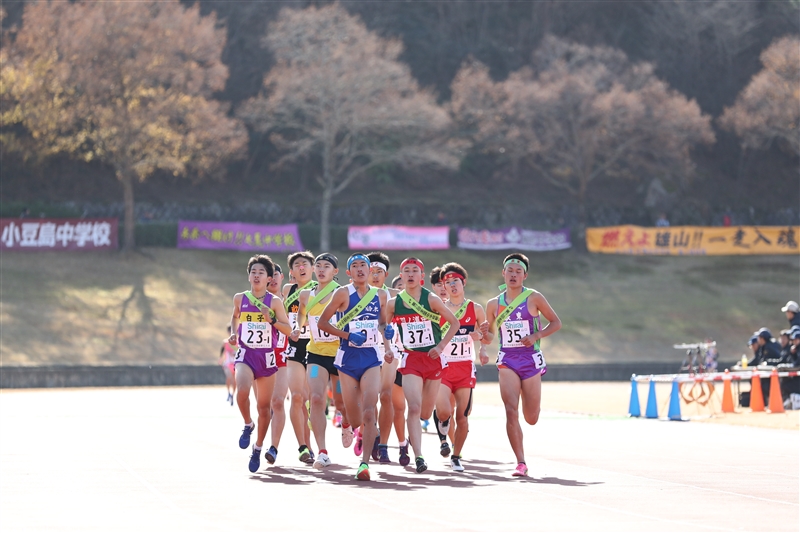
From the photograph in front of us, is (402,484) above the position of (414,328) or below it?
below

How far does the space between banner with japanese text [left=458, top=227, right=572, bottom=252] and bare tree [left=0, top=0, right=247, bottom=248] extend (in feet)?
41.5

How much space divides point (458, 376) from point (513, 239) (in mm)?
45829

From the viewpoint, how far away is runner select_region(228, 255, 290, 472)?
13.0 metres

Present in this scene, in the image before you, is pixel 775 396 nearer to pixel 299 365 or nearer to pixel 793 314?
pixel 793 314

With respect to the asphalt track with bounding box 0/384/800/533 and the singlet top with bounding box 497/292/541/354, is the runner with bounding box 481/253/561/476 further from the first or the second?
the asphalt track with bounding box 0/384/800/533

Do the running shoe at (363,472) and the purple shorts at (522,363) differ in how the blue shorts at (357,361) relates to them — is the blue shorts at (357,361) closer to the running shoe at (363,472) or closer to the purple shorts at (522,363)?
the running shoe at (363,472)

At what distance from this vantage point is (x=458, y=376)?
13664mm

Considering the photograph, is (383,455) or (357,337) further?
(383,455)

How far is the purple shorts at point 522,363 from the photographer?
1278 cm

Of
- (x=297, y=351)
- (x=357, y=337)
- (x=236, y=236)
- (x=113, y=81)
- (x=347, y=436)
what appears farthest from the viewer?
(x=236, y=236)

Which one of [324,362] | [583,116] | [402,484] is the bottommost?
[402,484]

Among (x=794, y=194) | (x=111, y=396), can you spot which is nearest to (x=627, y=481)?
(x=111, y=396)

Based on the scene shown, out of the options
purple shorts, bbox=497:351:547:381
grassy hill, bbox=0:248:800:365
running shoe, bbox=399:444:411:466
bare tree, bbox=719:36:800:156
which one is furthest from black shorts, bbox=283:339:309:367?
bare tree, bbox=719:36:800:156

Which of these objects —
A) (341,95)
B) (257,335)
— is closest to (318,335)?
(257,335)
